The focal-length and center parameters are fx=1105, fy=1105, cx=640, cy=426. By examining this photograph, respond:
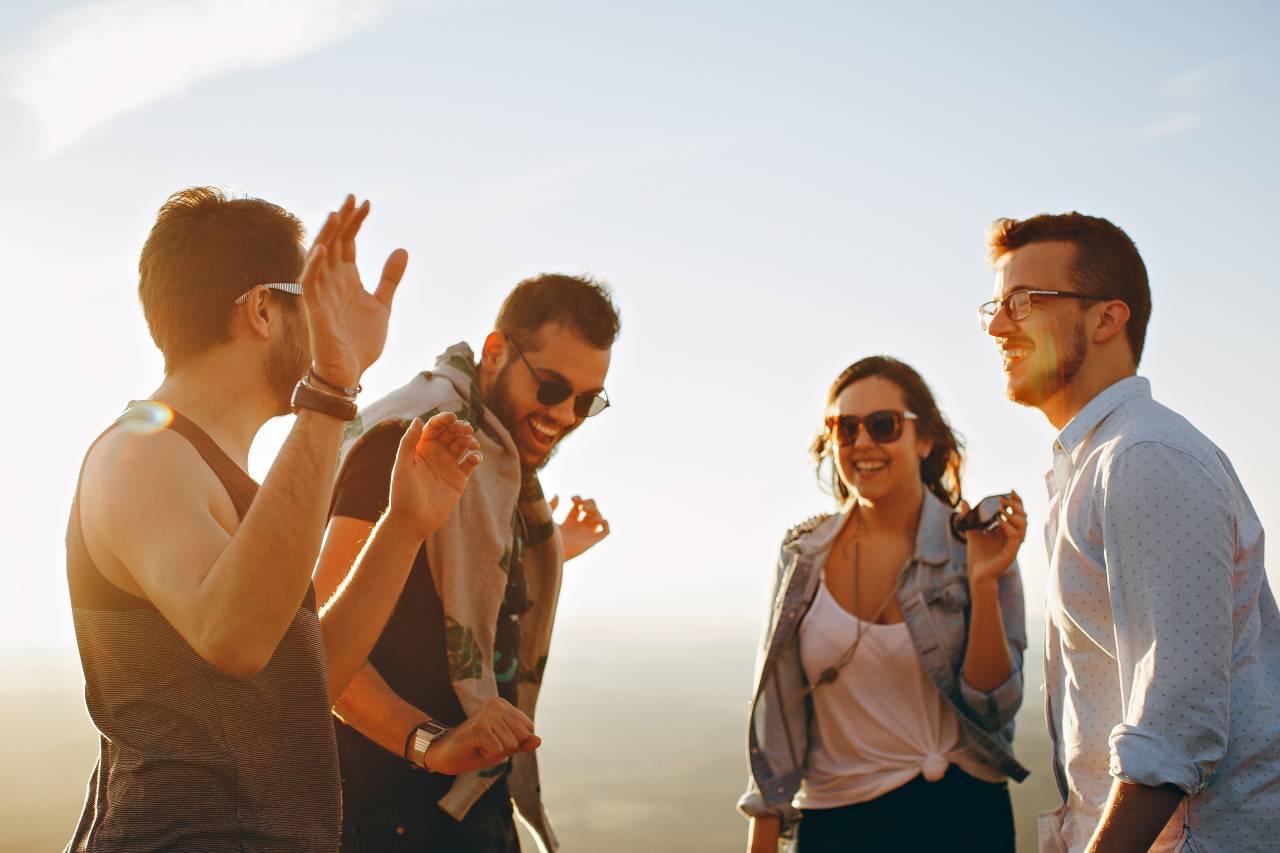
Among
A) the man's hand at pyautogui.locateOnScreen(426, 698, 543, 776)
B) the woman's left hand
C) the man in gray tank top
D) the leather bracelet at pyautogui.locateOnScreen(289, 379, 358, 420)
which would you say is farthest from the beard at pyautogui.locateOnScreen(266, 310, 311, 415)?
the woman's left hand

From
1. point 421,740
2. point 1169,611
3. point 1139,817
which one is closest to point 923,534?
point 1169,611

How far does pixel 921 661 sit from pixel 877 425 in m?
1.05

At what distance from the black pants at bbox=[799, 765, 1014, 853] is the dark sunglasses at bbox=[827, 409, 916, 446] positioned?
55.7 inches

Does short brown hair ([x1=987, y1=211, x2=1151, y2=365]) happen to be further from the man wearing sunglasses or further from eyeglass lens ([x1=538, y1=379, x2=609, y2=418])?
the man wearing sunglasses

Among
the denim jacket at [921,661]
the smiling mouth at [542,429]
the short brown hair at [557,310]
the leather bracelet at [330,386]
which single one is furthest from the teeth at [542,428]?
the leather bracelet at [330,386]

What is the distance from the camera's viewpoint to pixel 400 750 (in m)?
3.07

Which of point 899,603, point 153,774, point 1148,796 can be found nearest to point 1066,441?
point 1148,796

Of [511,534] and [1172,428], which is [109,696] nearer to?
[511,534]

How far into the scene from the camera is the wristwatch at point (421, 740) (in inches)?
119

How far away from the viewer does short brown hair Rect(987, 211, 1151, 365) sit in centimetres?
315

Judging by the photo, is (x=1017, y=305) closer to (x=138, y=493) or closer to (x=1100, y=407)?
Answer: (x=1100, y=407)

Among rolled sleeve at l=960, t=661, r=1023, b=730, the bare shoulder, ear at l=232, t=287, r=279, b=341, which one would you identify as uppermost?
ear at l=232, t=287, r=279, b=341

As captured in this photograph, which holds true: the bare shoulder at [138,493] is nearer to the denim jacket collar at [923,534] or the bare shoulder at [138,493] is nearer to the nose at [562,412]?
the nose at [562,412]

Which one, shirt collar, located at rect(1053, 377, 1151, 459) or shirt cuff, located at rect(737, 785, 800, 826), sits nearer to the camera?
shirt collar, located at rect(1053, 377, 1151, 459)
